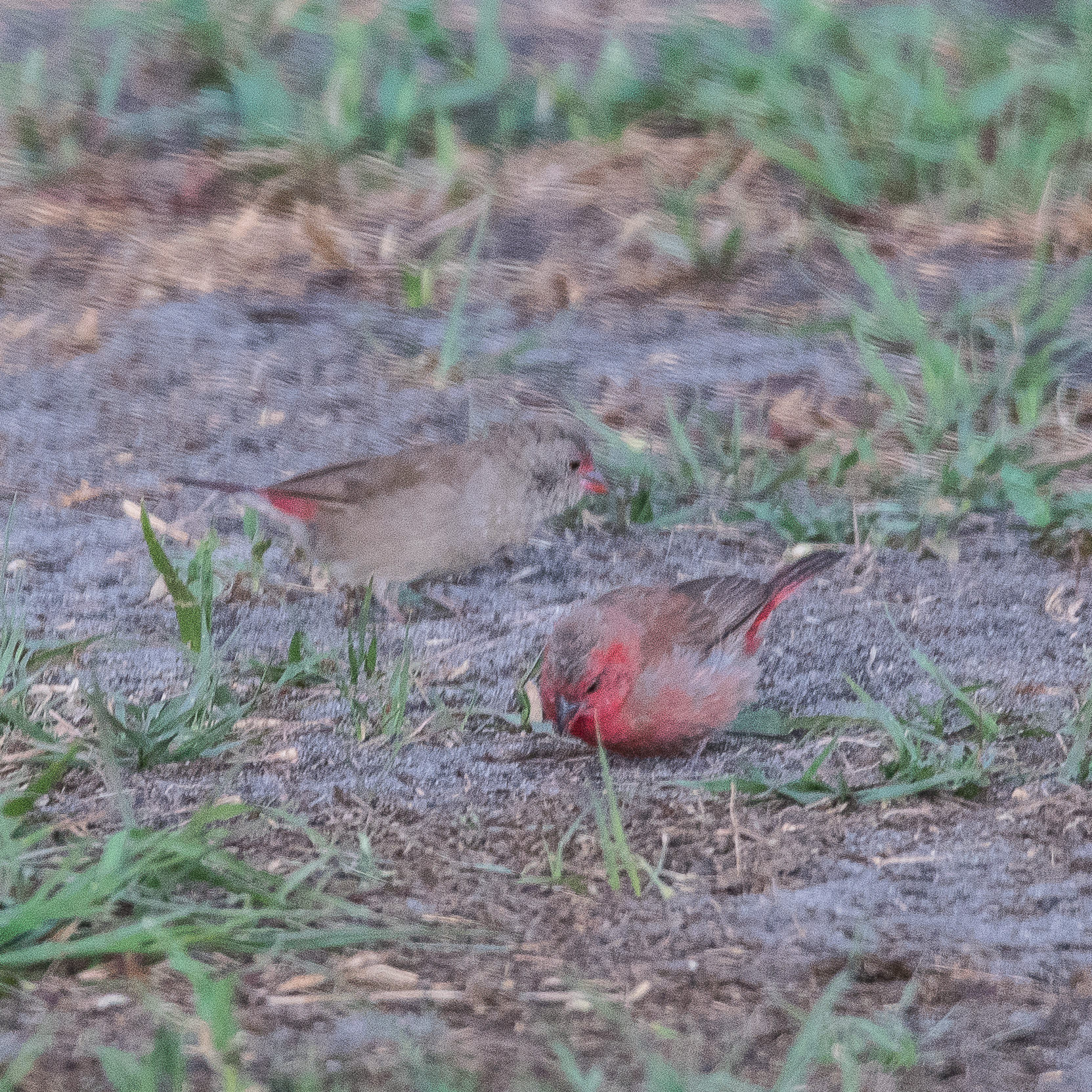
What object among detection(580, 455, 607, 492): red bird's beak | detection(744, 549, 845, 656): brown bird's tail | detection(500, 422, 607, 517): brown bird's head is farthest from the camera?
detection(580, 455, 607, 492): red bird's beak

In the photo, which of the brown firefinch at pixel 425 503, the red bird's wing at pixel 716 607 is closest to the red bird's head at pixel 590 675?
→ the red bird's wing at pixel 716 607

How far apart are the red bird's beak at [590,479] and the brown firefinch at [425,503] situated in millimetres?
23

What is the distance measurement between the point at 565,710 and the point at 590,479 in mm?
1413

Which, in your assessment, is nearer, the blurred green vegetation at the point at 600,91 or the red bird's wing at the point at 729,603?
the red bird's wing at the point at 729,603

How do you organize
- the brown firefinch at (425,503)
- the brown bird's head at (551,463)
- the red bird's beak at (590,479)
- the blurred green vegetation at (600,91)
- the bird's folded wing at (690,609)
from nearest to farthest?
the bird's folded wing at (690,609), the brown firefinch at (425,503), the brown bird's head at (551,463), the red bird's beak at (590,479), the blurred green vegetation at (600,91)

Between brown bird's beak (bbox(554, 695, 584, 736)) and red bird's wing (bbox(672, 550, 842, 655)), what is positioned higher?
red bird's wing (bbox(672, 550, 842, 655))

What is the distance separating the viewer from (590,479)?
4543 mm

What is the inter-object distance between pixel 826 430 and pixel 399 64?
3370mm

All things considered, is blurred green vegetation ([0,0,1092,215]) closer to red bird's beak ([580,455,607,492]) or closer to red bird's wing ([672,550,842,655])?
red bird's beak ([580,455,607,492])

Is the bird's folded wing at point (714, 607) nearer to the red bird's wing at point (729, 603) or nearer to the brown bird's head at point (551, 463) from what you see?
the red bird's wing at point (729, 603)

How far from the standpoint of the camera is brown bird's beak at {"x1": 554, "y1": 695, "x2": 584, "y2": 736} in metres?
3.21

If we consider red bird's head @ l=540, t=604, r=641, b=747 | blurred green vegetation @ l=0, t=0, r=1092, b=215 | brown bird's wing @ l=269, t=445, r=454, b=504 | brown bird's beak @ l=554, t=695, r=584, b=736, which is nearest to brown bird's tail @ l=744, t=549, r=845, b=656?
red bird's head @ l=540, t=604, r=641, b=747

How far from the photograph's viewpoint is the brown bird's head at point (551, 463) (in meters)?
4.38

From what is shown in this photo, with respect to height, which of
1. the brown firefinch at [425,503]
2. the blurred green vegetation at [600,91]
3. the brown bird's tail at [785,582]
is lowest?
the brown firefinch at [425,503]
